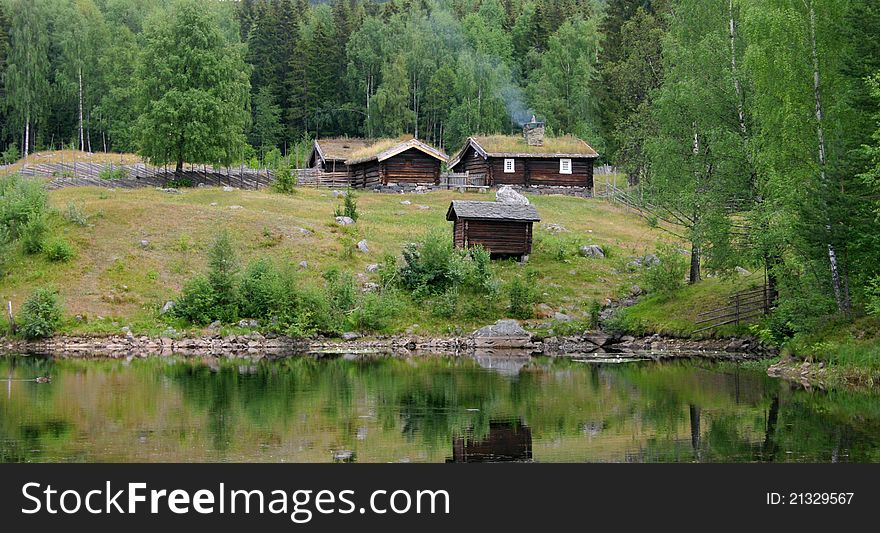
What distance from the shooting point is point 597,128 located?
102000 mm

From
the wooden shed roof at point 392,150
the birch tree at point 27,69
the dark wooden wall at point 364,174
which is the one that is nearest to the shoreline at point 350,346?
the wooden shed roof at point 392,150

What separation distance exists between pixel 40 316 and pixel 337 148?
47.1 m

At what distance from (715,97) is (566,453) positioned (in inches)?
1095

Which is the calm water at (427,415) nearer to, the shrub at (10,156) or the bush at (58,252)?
the bush at (58,252)

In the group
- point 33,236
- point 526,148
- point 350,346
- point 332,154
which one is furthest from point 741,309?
point 332,154

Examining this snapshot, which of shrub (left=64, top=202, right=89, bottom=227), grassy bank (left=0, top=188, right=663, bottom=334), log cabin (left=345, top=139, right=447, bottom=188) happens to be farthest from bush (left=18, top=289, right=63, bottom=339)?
log cabin (left=345, top=139, right=447, bottom=188)

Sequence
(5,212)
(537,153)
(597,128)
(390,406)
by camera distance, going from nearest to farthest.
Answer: (390,406), (5,212), (537,153), (597,128)

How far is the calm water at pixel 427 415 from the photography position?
21812 mm

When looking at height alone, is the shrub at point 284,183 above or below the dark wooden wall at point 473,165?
below

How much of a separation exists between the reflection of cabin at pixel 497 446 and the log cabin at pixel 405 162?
199 feet

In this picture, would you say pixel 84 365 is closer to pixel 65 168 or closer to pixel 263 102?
pixel 65 168

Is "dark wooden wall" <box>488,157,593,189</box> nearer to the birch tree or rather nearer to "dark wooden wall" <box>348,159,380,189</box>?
"dark wooden wall" <box>348,159,380,189</box>

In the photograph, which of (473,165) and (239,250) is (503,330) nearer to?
(239,250)
